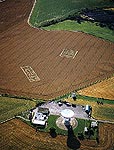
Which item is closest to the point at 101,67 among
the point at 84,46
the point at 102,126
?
the point at 84,46

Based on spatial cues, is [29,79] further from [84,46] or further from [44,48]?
[84,46]

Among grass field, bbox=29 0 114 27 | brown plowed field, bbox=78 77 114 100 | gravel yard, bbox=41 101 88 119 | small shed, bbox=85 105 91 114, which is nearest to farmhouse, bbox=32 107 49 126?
gravel yard, bbox=41 101 88 119

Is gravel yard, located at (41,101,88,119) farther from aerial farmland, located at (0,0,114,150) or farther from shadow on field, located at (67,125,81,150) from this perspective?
shadow on field, located at (67,125,81,150)

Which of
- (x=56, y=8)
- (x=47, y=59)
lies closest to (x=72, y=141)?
(x=47, y=59)

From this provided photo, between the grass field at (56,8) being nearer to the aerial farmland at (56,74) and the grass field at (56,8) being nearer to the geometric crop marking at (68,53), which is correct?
the aerial farmland at (56,74)

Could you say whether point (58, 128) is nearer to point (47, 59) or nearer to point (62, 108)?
point (62, 108)

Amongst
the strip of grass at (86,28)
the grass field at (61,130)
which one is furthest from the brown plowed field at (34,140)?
the strip of grass at (86,28)
